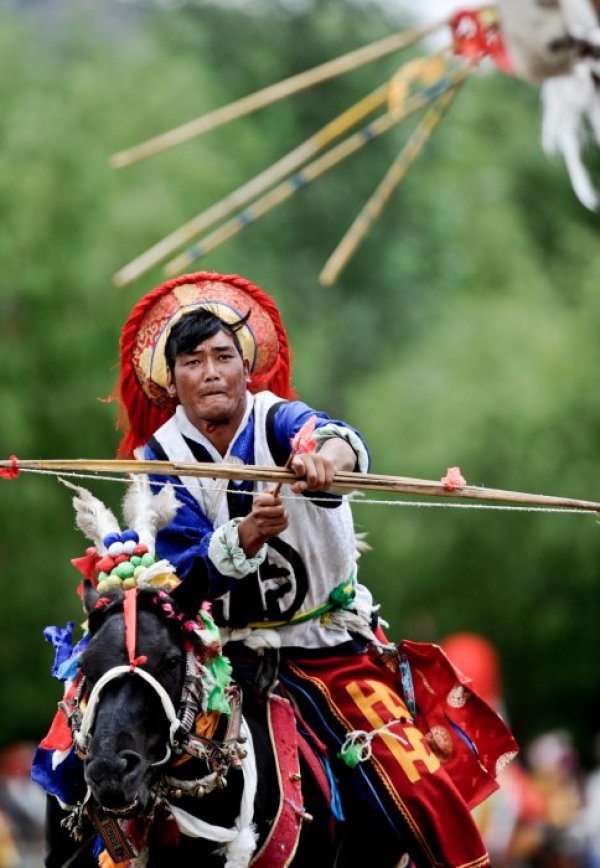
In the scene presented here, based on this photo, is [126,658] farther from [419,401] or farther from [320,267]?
[320,267]

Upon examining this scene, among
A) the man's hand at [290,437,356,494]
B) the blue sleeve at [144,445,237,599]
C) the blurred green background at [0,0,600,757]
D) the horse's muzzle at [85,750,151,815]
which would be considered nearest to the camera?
the horse's muzzle at [85,750,151,815]

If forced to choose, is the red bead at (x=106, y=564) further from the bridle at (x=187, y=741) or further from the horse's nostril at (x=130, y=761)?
the horse's nostril at (x=130, y=761)

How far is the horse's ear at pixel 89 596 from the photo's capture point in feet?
19.5

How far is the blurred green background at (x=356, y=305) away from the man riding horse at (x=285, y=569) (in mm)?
7131

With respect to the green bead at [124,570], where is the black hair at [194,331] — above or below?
above

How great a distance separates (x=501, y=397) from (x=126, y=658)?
64.1ft

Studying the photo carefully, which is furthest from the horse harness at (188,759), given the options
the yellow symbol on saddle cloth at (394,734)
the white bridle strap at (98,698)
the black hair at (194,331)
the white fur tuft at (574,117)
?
the white fur tuft at (574,117)

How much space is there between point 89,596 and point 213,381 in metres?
0.88

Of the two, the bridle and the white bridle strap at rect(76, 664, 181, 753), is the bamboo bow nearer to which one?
the bridle

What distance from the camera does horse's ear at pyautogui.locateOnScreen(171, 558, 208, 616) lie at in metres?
5.90

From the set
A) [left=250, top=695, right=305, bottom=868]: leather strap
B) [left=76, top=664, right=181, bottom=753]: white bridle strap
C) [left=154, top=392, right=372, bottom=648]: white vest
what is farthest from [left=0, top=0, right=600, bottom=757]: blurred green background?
[left=76, top=664, right=181, bottom=753]: white bridle strap

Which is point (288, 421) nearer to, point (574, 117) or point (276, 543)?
point (276, 543)

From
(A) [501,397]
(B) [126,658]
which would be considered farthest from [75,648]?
(A) [501,397]

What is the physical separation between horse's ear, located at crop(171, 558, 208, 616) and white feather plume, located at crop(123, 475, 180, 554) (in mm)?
379
